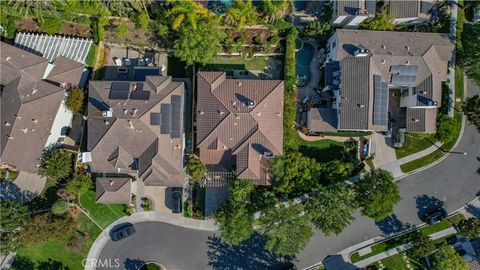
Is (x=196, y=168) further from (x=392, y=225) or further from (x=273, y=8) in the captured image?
(x=392, y=225)

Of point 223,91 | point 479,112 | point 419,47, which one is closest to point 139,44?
point 223,91

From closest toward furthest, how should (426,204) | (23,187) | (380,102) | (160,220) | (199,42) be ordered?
(199,42) < (380,102) < (23,187) < (160,220) < (426,204)

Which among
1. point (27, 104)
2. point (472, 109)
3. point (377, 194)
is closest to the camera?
point (377, 194)

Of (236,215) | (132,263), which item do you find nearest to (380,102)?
(236,215)

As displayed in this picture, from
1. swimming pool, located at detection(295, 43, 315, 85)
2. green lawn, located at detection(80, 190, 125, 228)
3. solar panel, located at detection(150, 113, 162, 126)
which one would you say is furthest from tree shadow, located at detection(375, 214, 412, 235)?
green lawn, located at detection(80, 190, 125, 228)

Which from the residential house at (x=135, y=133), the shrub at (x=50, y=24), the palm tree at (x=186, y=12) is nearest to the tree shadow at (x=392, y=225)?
the residential house at (x=135, y=133)

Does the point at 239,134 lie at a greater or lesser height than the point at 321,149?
greater

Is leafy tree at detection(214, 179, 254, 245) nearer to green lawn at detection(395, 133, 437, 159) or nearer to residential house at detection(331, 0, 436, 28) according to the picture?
green lawn at detection(395, 133, 437, 159)

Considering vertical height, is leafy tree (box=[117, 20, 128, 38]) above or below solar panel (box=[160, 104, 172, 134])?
above
